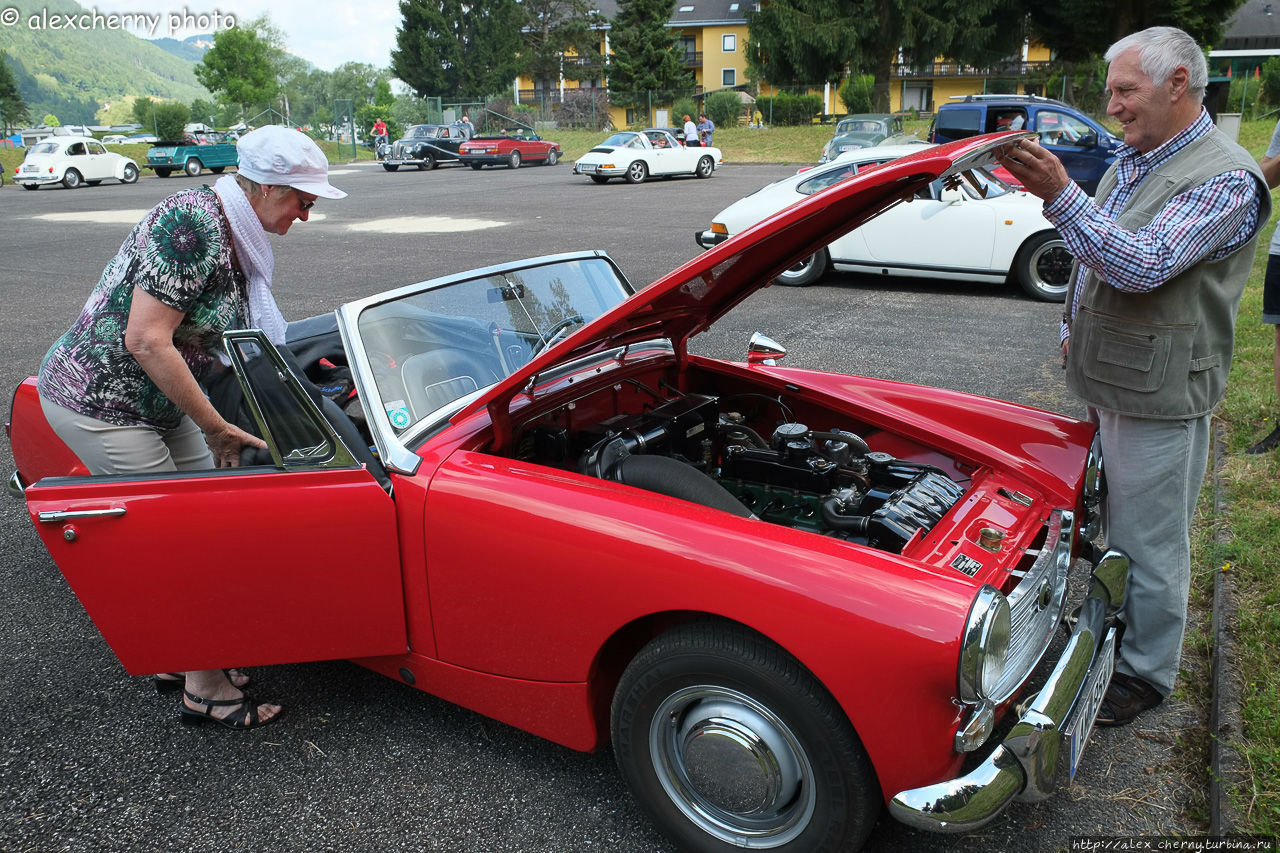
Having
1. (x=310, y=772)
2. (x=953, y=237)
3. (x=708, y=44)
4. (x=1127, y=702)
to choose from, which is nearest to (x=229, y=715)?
(x=310, y=772)

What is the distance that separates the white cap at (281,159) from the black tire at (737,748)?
1.61 metres

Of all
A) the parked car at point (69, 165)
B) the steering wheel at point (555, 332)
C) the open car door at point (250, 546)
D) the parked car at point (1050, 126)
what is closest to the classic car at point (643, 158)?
the parked car at point (1050, 126)

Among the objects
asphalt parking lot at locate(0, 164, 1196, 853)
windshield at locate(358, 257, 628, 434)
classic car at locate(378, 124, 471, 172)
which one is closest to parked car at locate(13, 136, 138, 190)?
classic car at locate(378, 124, 471, 172)

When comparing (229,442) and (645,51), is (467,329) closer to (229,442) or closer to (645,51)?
(229,442)

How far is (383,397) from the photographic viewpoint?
2.62 meters

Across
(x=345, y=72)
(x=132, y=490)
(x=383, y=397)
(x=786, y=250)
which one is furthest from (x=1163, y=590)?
(x=345, y=72)

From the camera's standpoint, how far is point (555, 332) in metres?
3.09

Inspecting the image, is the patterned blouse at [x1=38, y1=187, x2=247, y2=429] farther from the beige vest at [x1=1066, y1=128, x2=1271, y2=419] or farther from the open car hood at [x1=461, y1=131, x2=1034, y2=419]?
the beige vest at [x1=1066, y1=128, x2=1271, y2=419]

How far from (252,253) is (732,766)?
199 cm

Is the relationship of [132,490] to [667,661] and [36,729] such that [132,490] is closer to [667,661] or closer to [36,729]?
[36,729]

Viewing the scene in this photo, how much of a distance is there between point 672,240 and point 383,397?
10776 mm

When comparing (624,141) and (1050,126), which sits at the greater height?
(624,141)

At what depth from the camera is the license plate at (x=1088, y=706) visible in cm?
211

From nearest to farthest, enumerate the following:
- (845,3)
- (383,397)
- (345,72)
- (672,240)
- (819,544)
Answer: (819,544) → (383,397) → (672,240) → (845,3) → (345,72)
